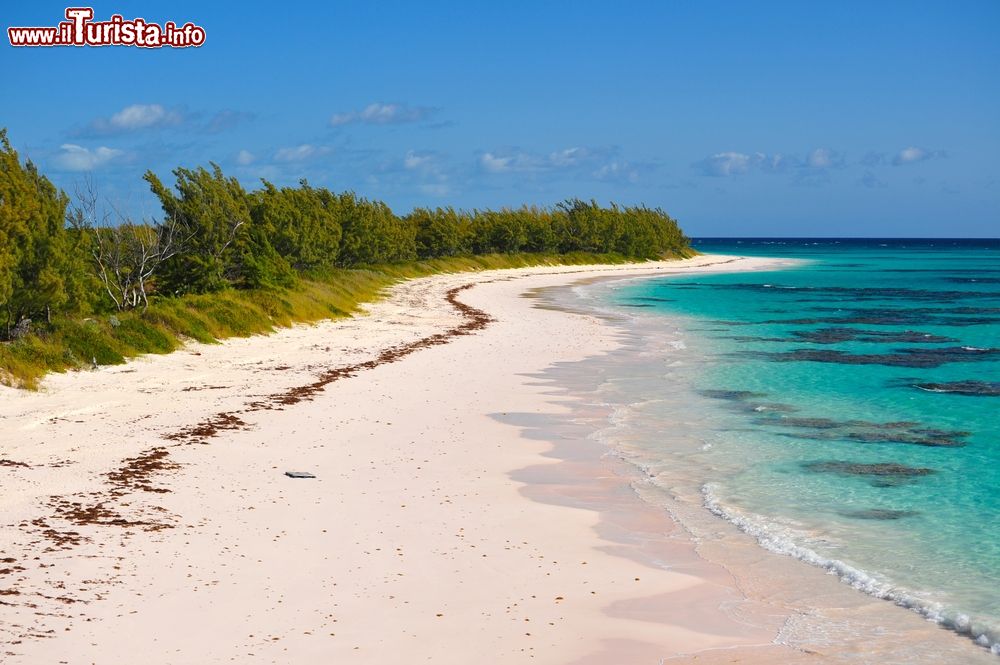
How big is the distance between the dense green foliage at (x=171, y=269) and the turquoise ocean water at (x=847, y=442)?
1130 cm

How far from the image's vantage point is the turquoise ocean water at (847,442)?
33.3 feet

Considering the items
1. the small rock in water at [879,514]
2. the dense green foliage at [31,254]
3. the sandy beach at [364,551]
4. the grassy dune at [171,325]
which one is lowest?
the small rock in water at [879,514]

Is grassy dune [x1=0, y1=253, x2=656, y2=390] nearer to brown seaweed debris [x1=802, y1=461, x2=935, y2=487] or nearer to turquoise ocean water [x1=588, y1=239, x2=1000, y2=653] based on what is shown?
turquoise ocean water [x1=588, y1=239, x2=1000, y2=653]

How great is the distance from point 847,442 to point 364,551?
33.4 ft

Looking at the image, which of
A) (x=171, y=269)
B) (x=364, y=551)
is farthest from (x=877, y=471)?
(x=171, y=269)

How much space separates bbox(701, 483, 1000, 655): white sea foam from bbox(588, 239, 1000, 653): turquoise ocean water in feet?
0.08

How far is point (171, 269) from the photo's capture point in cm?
2956

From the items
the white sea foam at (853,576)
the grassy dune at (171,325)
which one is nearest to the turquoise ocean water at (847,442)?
the white sea foam at (853,576)

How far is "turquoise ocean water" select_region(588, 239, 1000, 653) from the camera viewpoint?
10.2 metres

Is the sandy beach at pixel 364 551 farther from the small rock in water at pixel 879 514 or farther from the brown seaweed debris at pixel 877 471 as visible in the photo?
the brown seaweed debris at pixel 877 471

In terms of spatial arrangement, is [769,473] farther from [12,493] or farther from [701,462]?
[12,493]

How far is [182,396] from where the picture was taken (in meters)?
17.7

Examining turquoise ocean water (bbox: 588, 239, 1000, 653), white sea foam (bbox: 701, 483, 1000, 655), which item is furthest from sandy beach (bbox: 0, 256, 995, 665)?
turquoise ocean water (bbox: 588, 239, 1000, 653)

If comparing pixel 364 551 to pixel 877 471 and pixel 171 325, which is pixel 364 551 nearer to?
pixel 877 471
